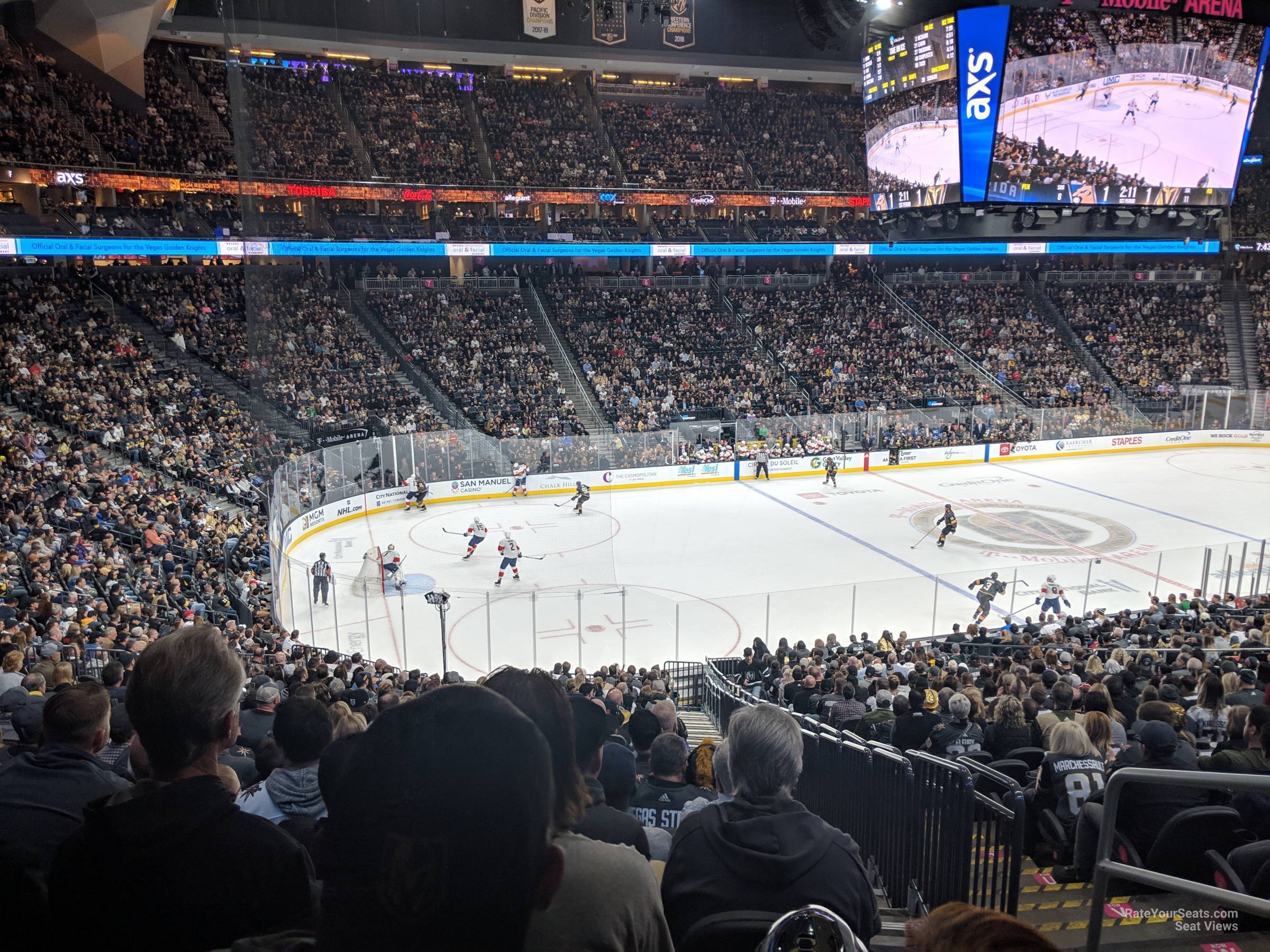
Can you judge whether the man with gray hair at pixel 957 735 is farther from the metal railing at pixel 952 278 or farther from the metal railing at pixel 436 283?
the metal railing at pixel 952 278

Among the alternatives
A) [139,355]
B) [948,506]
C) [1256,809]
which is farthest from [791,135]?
[1256,809]

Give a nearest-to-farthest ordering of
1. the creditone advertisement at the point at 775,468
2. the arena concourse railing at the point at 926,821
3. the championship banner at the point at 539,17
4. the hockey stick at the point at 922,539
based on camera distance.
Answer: the arena concourse railing at the point at 926,821 → the hockey stick at the point at 922,539 → the creditone advertisement at the point at 775,468 → the championship banner at the point at 539,17

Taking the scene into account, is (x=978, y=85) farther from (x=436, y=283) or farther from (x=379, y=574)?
(x=379, y=574)

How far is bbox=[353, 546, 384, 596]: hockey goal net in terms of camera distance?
58.7 ft

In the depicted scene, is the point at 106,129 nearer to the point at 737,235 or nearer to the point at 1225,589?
the point at 737,235

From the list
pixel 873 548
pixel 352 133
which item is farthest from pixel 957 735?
pixel 352 133

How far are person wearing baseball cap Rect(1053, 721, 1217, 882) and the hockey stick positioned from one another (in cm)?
1916

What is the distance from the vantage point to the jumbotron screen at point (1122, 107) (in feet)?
90.2

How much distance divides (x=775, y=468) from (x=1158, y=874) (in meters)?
30.7

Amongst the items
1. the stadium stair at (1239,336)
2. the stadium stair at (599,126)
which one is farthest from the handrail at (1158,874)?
the stadium stair at (1239,336)

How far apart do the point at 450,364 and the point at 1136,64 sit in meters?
25.0

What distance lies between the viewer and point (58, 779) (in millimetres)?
2658

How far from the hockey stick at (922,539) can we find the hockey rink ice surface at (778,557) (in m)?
0.18

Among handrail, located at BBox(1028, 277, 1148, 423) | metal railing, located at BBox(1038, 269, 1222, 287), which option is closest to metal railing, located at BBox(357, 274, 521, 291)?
handrail, located at BBox(1028, 277, 1148, 423)
